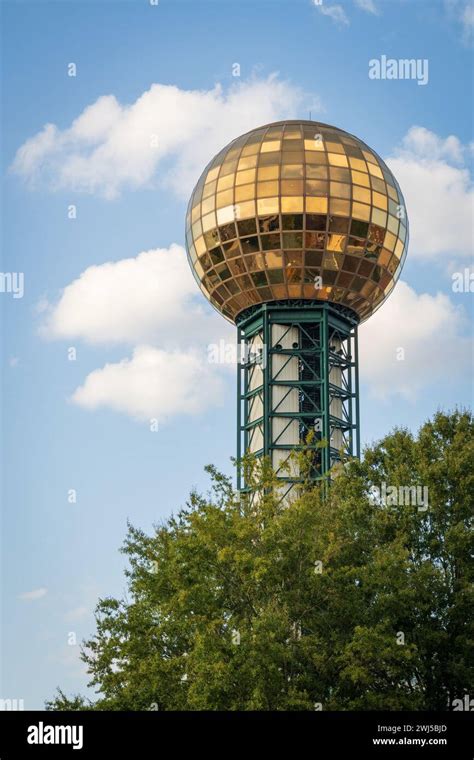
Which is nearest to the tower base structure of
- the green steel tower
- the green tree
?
the green steel tower

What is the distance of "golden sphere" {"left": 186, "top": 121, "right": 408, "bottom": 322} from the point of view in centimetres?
4894

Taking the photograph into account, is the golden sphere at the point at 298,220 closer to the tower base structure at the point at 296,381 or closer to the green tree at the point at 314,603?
the tower base structure at the point at 296,381

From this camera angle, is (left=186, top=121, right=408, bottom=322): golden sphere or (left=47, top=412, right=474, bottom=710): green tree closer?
(left=47, top=412, right=474, bottom=710): green tree

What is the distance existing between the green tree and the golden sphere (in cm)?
1641

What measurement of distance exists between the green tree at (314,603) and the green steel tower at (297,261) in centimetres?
1522

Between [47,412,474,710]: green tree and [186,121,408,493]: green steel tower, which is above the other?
[186,121,408,493]: green steel tower

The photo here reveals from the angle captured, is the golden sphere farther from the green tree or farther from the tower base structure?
the green tree

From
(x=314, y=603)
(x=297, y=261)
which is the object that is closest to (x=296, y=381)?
(x=297, y=261)

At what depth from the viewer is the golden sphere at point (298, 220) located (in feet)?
161

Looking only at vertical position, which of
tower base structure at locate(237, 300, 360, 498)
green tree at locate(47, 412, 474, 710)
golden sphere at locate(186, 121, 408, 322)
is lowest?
green tree at locate(47, 412, 474, 710)

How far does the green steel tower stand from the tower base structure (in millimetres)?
52

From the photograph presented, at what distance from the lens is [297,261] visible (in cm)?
4919

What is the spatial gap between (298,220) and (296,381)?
698 centimetres

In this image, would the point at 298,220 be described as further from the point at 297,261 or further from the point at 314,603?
the point at 314,603
